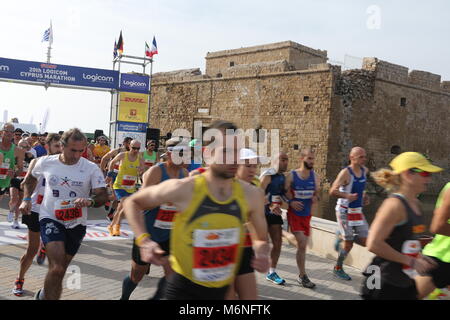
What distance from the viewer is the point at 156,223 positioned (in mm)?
4324

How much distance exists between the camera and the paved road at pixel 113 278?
500 cm

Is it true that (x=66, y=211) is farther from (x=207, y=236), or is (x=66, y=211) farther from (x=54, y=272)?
(x=207, y=236)

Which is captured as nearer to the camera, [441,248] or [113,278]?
[441,248]

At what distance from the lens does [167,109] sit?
119ft

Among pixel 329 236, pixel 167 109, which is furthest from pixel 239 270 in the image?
pixel 167 109

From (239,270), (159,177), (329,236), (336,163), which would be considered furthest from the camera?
(336,163)

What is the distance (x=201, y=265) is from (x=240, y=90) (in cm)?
2920

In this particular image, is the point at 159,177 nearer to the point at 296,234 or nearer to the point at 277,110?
the point at 296,234

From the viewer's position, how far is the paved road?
5.00 meters

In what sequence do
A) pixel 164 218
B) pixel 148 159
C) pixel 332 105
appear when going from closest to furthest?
pixel 164 218
pixel 148 159
pixel 332 105

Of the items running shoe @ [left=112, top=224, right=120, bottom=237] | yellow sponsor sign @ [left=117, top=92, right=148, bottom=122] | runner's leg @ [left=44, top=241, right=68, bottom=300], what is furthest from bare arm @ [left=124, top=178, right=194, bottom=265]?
yellow sponsor sign @ [left=117, top=92, right=148, bottom=122]

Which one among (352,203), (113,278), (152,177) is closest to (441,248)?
(352,203)

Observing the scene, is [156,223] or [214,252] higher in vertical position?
[214,252]

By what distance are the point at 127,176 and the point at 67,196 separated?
4.37 meters
